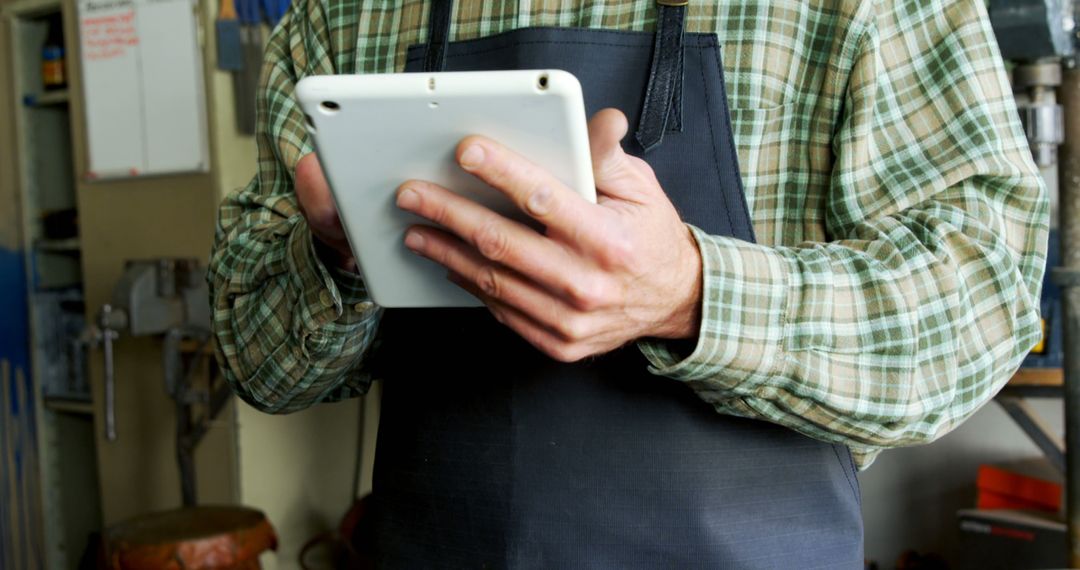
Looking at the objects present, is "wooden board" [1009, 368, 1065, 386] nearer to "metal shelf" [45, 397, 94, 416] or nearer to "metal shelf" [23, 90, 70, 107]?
"metal shelf" [45, 397, 94, 416]

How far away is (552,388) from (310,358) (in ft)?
0.69

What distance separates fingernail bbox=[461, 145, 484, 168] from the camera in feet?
1.82

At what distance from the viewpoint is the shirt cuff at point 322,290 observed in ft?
2.57

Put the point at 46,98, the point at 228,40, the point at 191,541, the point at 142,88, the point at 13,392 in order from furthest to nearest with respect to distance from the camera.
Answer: the point at 13,392 → the point at 46,98 → the point at 142,88 → the point at 228,40 → the point at 191,541

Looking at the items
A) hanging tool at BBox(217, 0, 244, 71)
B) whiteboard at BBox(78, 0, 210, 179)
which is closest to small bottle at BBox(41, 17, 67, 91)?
whiteboard at BBox(78, 0, 210, 179)

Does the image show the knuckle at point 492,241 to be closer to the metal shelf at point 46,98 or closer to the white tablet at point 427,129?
the white tablet at point 427,129

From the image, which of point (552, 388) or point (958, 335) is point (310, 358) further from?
point (958, 335)

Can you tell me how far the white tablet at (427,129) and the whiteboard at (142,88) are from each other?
79.7 inches

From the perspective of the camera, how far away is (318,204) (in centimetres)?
69

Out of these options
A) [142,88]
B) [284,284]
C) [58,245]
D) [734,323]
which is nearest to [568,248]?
[734,323]

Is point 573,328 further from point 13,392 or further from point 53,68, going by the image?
point 13,392

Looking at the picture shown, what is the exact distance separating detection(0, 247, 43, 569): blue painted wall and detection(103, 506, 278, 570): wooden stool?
1.40 m

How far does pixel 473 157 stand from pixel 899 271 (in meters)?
0.34

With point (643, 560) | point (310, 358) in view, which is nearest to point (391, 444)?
point (310, 358)
